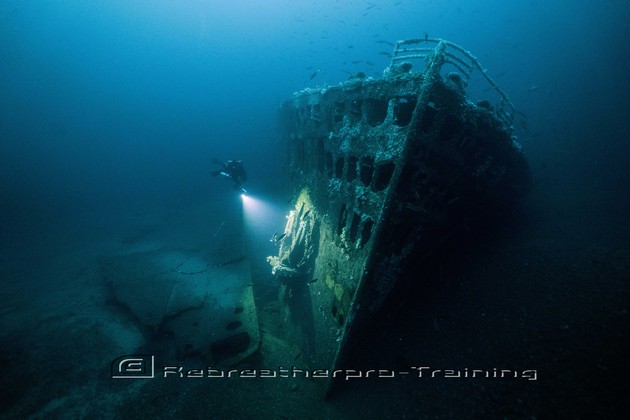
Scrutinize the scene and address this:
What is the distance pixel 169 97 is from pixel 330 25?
63.4m

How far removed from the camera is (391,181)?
392 cm

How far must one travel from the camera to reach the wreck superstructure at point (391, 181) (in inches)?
154

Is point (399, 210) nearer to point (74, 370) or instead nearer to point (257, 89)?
point (74, 370)

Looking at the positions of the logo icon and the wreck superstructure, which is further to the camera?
the logo icon

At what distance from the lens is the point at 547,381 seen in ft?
11.8

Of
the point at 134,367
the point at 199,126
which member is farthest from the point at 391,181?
the point at 199,126

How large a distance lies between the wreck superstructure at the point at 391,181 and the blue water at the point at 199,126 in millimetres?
1308

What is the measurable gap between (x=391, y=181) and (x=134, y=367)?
6085 millimetres

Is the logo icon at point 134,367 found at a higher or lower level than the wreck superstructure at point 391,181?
lower

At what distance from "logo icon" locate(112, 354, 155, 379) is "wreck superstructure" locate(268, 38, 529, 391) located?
2977mm

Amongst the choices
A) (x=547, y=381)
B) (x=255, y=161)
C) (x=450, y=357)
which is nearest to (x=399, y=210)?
(x=450, y=357)

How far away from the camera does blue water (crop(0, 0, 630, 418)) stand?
661 cm

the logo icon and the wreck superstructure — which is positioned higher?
the wreck superstructure

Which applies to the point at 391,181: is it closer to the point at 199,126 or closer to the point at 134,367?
the point at 134,367
